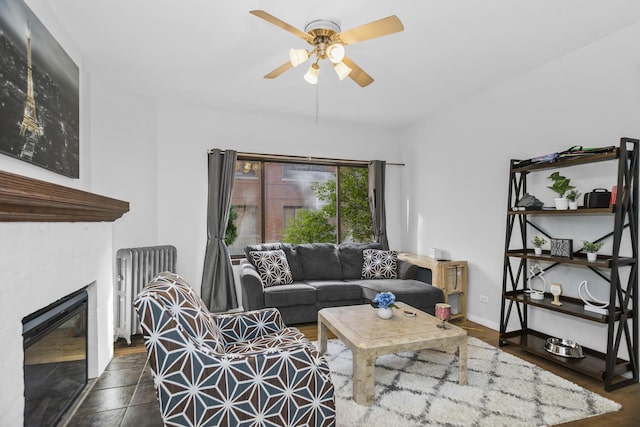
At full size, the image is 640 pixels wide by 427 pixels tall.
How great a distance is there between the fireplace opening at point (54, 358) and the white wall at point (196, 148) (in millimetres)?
1870

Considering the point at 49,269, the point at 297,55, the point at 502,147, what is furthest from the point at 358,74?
the point at 49,269

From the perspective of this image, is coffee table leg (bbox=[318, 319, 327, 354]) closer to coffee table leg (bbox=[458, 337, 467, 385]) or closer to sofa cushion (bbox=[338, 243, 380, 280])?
coffee table leg (bbox=[458, 337, 467, 385])

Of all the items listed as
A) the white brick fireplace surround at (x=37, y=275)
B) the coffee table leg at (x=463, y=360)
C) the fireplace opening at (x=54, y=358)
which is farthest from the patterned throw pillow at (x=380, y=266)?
the fireplace opening at (x=54, y=358)

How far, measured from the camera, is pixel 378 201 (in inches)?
200

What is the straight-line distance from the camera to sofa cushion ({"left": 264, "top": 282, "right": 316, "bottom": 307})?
3.57 meters

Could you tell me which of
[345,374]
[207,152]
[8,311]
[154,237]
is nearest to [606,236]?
→ [345,374]

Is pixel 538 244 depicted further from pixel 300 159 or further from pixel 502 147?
pixel 300 159

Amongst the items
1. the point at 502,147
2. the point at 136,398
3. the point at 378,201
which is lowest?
the point at 136,398

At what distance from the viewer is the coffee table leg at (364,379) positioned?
214cm

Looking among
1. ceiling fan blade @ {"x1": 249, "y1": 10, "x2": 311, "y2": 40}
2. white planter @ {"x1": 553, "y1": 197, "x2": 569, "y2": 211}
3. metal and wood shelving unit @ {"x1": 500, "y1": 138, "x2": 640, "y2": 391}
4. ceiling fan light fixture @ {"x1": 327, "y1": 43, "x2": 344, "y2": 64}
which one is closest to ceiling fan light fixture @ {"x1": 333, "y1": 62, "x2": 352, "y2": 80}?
ceiling fan light fixture @ {"x1": 327, "y1": 43, "x2": 344, "y2": 64}

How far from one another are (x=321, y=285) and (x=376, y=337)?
1598mm

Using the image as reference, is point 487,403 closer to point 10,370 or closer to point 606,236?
point 606,236

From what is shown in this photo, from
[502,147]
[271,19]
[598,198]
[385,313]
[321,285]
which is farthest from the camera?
[321,285]

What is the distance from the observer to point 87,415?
6.63 ft
